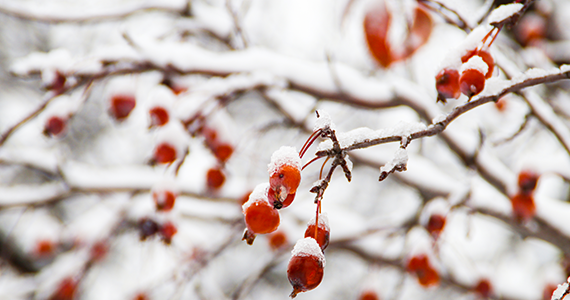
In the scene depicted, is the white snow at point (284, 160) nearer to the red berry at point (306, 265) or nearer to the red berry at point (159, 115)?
the red berry at point (306, 265)

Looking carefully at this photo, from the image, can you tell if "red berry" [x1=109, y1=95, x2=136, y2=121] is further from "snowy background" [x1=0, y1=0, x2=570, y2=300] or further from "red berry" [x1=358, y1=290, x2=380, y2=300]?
"red berry" [x1=358, y1=290, x2=380, y2=300]

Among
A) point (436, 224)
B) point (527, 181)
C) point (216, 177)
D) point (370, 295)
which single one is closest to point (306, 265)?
point (216, 177)

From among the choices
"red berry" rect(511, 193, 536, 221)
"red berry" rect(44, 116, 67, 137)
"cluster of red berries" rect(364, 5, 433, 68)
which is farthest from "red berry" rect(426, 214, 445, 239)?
"red berry" rect(44, 116, 67, 137)

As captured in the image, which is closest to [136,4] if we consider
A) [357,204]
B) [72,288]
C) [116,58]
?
[116,58]

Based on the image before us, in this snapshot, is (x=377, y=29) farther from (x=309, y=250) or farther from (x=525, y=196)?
(x=309, y=250)

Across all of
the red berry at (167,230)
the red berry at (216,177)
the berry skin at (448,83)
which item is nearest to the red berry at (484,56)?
the berry skin at (448,83)

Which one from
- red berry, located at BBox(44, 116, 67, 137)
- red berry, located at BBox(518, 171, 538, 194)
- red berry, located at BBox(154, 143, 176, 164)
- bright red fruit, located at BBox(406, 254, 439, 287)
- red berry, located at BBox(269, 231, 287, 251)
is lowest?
red berry, located at BBox(269, 231, 287, 251)
